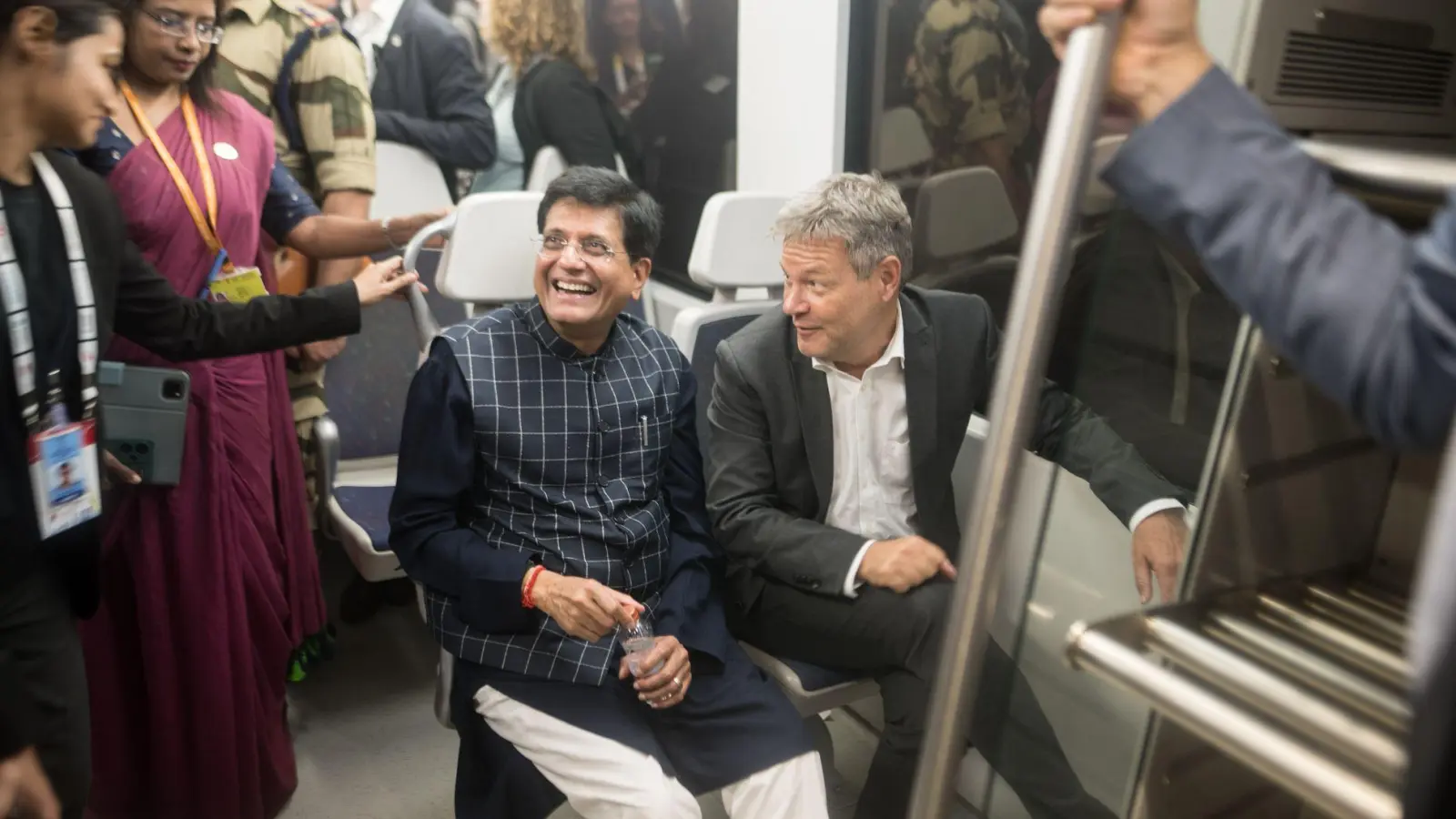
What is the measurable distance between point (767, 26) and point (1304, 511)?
224cm

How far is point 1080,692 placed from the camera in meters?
1.44

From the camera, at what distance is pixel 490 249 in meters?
2.11

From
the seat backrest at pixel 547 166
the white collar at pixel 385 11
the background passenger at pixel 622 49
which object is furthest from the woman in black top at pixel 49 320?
the background passenger at pixel 622 49

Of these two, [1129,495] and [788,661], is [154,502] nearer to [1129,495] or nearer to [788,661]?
[788,661]

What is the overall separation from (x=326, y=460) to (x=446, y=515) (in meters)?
0.91

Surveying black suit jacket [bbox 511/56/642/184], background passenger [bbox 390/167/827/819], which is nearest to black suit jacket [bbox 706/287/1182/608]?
background passenger [bbox 390/167/827/819]

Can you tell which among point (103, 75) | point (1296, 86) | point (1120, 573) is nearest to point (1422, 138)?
point (1296, 86)

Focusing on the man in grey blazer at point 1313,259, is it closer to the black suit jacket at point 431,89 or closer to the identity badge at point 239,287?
the identity badge at point 239,287

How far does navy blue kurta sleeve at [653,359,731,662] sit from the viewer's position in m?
1.84

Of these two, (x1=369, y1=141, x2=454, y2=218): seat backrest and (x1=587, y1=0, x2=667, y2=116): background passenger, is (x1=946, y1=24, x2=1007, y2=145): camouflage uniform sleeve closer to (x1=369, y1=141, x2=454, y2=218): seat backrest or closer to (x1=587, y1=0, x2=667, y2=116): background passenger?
(x1=587, y1=0, x2=667, y2=116): background passenger

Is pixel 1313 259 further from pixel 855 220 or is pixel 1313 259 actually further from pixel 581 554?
pixel 581 554

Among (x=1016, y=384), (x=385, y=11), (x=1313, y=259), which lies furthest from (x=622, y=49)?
(x=1313, y=259)

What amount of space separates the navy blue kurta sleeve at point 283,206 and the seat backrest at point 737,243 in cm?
86

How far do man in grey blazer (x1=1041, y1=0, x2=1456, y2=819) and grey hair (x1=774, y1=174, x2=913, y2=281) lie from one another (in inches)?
45.4
